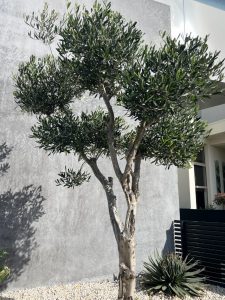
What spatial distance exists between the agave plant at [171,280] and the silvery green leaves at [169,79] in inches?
143

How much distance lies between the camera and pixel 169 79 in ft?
14.7

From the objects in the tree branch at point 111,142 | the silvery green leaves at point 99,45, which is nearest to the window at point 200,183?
the tree branch at point 111,142

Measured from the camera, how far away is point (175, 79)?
446 centimetres

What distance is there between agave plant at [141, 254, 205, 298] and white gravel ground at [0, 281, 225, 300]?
0.67 feet

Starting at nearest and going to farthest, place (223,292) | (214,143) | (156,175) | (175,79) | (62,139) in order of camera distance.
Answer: (175,79)
(62,139)
(223,292)
(156,175)
(214,143)

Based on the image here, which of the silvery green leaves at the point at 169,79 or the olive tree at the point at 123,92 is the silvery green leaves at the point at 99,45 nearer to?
the olive tree at the point at 123,92

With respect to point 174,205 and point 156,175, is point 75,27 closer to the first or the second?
point 156,175

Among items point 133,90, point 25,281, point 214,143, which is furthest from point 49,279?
point 214,143

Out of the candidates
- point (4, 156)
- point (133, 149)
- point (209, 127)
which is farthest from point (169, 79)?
point (209, 127)

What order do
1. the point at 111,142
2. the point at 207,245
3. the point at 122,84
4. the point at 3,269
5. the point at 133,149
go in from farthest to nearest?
the point at 207,245 < the point at 3,269 < the point at 111,142 < the point at 133,149 < the point at 122,84

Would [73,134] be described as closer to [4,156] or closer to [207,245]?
[4,156]

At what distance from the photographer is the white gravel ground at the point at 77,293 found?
6.57 meters

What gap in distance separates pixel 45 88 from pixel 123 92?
1611 mm

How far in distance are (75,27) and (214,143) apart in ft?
37.3
